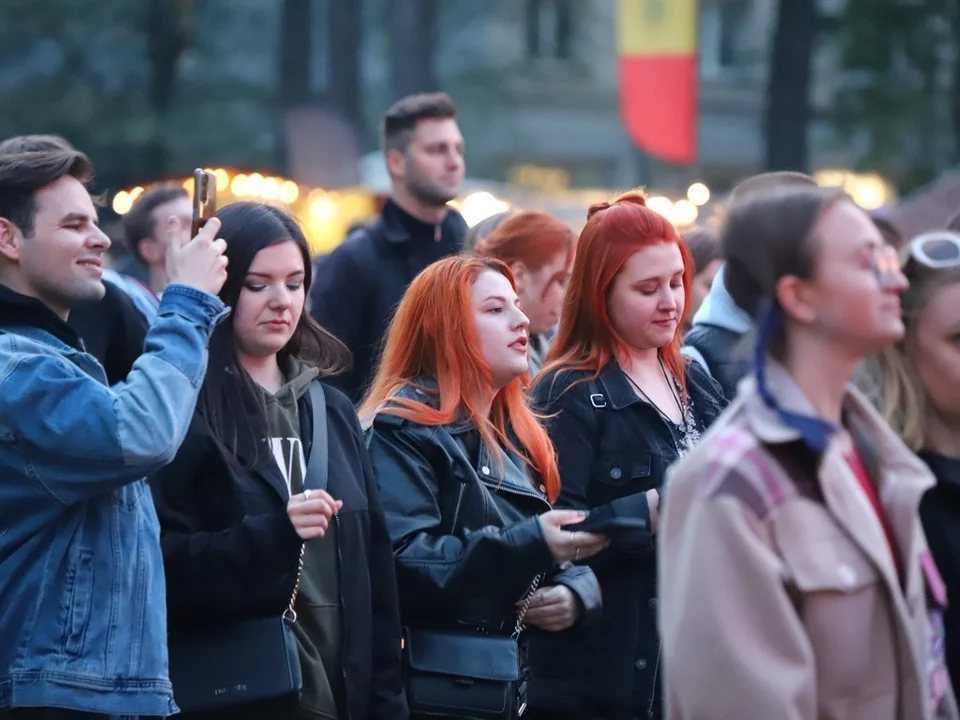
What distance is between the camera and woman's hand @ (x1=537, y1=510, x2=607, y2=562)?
161 inches

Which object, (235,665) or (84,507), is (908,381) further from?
(84,507)

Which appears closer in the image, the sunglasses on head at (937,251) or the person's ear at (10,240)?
the sunglasses on head at (937,251)

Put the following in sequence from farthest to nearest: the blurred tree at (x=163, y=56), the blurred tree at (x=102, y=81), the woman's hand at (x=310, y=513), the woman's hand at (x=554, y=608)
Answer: the blurred tree at (x=102, y=81)
the blurred tree at (x=163, y=56)
the woman's hand at (x=554, y=608)
the woman's hand at (x=310, y=513)

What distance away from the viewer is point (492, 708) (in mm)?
4234

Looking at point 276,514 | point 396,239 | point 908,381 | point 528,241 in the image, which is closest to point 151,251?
point 396,239

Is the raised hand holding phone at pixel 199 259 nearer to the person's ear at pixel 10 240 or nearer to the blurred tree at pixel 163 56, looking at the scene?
the person's ear at pixel 10 240

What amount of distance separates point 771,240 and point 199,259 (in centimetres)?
168

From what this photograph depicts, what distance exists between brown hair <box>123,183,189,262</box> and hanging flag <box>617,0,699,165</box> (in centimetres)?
1101

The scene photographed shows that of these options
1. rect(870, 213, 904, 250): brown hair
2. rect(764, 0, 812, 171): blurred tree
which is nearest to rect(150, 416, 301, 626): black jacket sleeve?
rect(870, 213, 904, 250): brown hair

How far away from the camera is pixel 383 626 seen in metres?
4.25

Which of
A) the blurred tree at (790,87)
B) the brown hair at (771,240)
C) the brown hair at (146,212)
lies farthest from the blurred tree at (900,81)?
the brown hair at (771,240)

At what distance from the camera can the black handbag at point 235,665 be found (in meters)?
3.94

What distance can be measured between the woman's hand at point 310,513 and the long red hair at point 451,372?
585mm

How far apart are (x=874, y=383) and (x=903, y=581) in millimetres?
842
